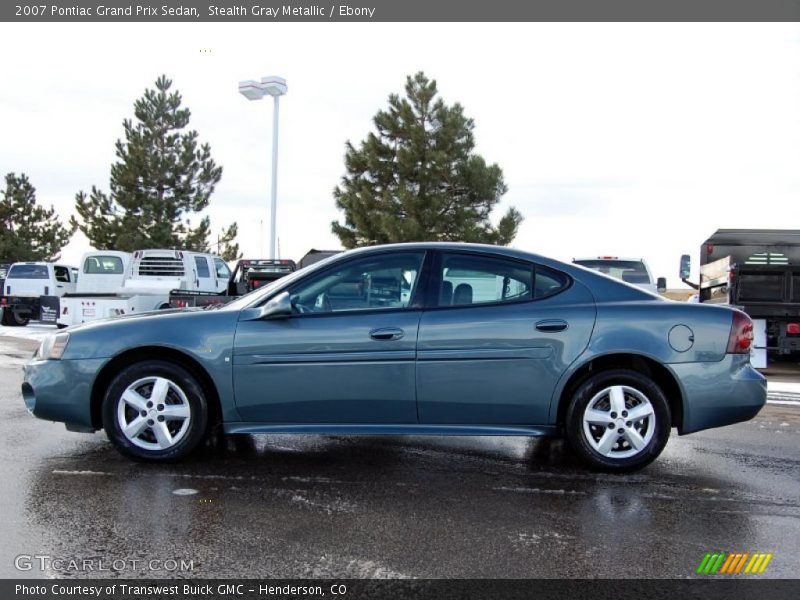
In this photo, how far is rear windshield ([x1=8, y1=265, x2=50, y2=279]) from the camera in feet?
76.0

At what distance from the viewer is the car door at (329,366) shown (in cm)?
482

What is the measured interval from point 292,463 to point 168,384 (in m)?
0.99

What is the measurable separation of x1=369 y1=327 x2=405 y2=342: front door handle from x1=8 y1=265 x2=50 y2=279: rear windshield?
834 inches

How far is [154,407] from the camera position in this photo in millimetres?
4957

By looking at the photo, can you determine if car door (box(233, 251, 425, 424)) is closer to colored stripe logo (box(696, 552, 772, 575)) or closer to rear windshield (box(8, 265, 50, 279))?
colored stripe logo (box(696, 552, 772, 575))

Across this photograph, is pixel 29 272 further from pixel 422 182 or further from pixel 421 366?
pixel 421 366

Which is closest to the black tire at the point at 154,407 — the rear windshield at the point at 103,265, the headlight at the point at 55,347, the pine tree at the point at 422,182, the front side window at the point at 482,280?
the headlight at the point at 55,347

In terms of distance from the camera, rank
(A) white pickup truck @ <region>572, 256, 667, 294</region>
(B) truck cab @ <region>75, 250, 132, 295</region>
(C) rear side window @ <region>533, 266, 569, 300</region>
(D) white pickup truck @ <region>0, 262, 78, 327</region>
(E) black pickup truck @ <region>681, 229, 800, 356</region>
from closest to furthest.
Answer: (C) rear side window @ <region>533, 266, 569, 300</region> → (E) black pickup truck @ <region>681, 229, 800, 356</region> → (A) white pickup truck @ <region>572, 256, 667, 294</region> → (B) truck cab @ <region>75, 250, 132, 295</region> → (D) white pickup truck @ <region>0, 262, 78, 327</region>

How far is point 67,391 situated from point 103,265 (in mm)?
14255

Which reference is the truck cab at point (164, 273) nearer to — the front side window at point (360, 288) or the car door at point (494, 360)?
the front side window at point (360, 288)

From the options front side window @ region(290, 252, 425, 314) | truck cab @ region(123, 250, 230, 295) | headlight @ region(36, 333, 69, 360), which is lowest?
headlight @ region(36, 333, 69, 360)

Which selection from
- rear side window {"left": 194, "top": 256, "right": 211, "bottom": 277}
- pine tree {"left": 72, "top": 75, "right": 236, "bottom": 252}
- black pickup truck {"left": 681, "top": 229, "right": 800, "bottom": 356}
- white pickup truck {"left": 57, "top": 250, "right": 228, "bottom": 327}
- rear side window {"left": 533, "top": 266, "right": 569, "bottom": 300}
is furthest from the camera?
pine tree {"left": 72, "top": 75, "right": 236, "bottom": 252}

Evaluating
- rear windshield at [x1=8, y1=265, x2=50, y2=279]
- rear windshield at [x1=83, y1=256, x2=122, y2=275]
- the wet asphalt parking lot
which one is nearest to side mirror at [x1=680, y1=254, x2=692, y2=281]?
the wet asphalt parking lot

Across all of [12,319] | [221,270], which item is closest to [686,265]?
[221,270]
